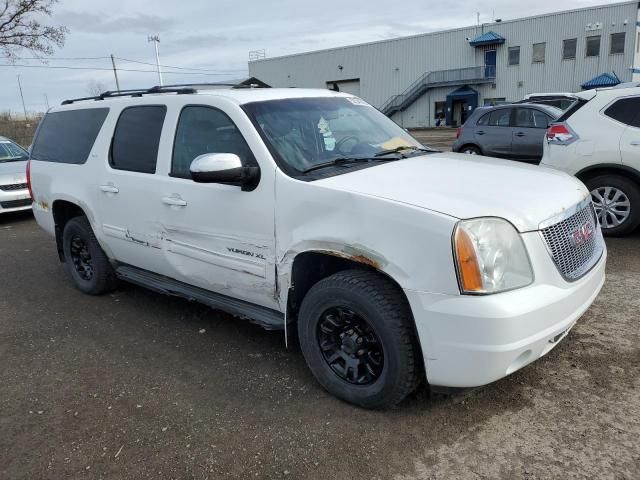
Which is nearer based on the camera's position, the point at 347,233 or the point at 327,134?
the point at 347,233

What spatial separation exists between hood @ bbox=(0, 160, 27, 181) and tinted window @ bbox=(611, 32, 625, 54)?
40579 millimetres

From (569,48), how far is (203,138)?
43.3m

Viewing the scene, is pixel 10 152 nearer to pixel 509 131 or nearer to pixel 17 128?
pixel 509 131

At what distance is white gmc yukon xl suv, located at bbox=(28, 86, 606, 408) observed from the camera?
251 centimetres

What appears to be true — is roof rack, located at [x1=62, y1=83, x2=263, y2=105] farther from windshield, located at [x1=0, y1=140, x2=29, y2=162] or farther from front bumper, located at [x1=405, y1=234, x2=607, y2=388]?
windshield, located at [x1=0, y1=140, x2=29, y2=162]

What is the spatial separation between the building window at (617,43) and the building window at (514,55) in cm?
674

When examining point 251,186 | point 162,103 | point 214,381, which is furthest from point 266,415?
point 162,103

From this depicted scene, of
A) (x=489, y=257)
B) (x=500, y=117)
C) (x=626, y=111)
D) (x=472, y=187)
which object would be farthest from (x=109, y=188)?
(x=500, y=117)

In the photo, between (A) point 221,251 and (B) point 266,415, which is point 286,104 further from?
(B) point 266,415

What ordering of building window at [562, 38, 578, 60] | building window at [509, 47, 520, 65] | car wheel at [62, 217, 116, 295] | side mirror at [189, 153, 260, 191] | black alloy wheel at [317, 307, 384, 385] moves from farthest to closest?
building window at [509, 47, 520, 65] → building window at [562, 38, 578, 60] → car wheel at [62, 217, 116, 295] → side mirror at [189, 153, 260, 191] → black alloy wheel at [317, 307, 384, 385]

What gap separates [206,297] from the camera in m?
3.81

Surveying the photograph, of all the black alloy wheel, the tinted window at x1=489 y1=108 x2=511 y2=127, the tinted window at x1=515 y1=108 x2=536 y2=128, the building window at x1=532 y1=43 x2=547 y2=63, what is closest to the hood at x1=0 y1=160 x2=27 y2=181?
the black alloy wheel

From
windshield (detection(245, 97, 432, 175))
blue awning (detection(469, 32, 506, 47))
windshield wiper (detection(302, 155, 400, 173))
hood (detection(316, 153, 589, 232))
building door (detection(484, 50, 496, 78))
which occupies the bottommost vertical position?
hood (detection(316, 153, 589, 232))

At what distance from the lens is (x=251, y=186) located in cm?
324
